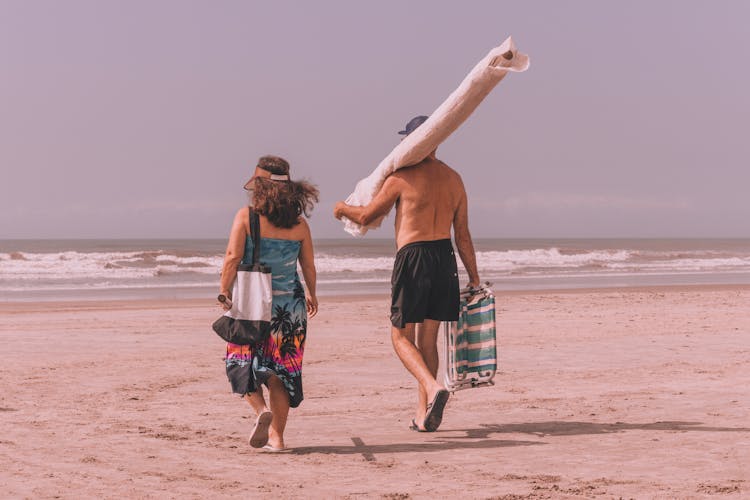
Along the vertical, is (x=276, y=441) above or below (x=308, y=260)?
below

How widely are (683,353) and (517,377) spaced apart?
245 cm

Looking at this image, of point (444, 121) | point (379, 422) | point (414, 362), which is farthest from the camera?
point (379, 422)

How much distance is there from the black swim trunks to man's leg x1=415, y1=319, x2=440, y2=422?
2.7 inches

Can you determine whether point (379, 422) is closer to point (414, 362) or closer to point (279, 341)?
point (414, 362)

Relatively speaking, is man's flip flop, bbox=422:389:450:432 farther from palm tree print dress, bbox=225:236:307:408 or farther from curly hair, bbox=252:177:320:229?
curly hair, bbox=252:177:320:229

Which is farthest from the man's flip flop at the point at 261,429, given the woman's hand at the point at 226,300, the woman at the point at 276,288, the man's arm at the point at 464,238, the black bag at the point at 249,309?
the man's arm at the point at 464,238

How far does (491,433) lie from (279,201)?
2.07 metres

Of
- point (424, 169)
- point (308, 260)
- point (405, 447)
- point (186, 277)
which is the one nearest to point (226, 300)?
point (308, 260)

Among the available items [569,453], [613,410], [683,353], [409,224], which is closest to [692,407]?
[613,410]

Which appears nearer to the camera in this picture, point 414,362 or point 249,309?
point 249,309

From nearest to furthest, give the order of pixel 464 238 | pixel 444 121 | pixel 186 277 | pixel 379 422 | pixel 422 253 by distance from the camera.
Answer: pixel 444 121, pixel 422 253, pixel 464 238, pixel 379 422, pixel 186 277

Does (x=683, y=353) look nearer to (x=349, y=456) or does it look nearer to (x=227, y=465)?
(x=349, y=456)

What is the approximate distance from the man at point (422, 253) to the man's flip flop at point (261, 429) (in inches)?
41.0

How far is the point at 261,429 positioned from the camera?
5.32 m
